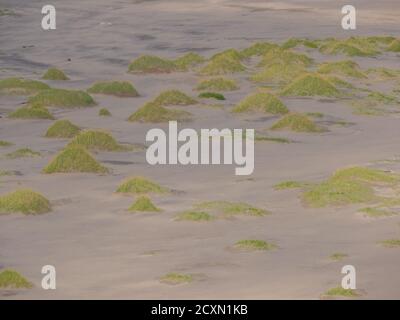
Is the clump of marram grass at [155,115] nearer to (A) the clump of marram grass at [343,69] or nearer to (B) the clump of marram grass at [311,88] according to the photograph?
(B) the clump of marram grass at [311,88]

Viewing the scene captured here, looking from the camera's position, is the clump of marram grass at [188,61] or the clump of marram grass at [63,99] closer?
the clump of marram grass at [63,99]

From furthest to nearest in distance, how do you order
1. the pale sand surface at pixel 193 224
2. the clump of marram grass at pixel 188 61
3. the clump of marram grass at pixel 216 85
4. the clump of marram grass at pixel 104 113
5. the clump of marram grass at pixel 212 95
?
the clump of marram grass at pixel 188 61 → the clump of marram grass at pixel 216 85 → the clump of marram grass at pixel 212 95 → the clump of marram grass at pixel 104 113 → the pale sand surface at pixel 193 224

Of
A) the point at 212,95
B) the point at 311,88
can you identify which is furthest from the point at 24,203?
the point at 311,88

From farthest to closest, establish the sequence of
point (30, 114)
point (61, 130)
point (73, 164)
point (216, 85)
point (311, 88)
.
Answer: point (216, 85) < point (311, 88) < point (30, 114) < point (61, 130) < point (73, 164)

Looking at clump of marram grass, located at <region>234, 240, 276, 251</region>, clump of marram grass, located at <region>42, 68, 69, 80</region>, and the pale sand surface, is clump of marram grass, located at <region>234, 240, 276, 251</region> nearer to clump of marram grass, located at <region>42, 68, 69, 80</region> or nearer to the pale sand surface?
the pale sand surface

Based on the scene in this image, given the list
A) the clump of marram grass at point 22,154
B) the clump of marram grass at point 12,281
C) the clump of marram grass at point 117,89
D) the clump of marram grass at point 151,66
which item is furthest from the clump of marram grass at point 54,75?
the clump of marram grass at point 12,281

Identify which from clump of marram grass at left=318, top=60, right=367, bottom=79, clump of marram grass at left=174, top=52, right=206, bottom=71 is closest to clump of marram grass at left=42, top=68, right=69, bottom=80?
clump of marram grass at left=174, top=52, right=206, bottom=71

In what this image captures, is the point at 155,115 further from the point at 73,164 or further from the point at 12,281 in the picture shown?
the point at 12,281

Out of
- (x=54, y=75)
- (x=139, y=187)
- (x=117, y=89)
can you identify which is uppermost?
(x=54, y=75)
